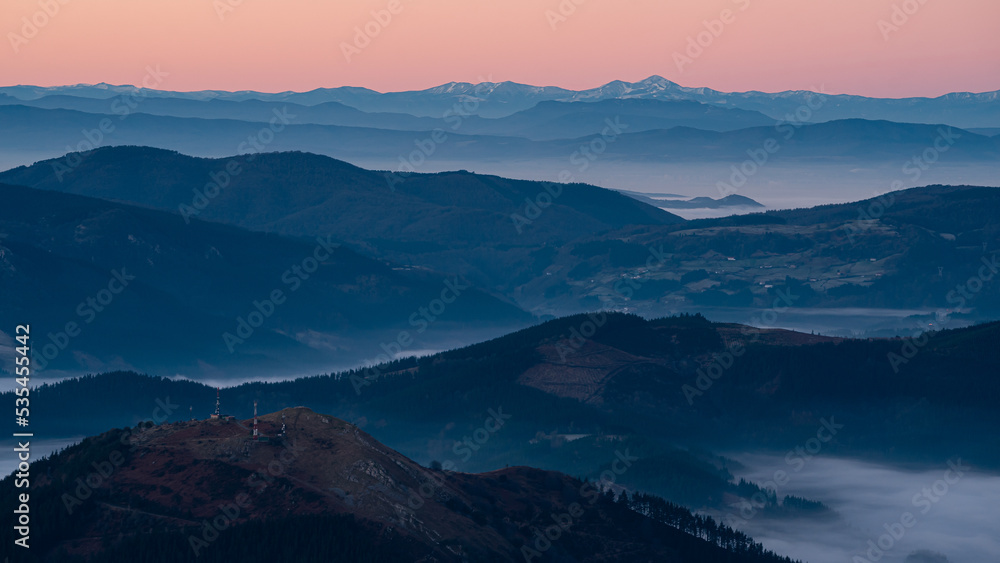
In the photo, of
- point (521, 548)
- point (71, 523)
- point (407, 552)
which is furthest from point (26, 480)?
point (521, 548)

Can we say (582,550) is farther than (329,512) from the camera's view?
Yes

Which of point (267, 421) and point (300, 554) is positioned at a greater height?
point (267, 421)

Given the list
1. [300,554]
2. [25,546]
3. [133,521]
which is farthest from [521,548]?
[25,546]

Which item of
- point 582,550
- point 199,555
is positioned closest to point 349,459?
point 199,555

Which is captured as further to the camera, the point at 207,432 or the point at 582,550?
the point at 582,550

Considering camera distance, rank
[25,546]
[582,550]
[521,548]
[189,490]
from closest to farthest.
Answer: [25,546] < [189,490] < [521,548] < [582,550]

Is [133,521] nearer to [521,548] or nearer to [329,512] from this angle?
[329,512]

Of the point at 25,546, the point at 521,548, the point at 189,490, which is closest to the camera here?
the point at 25,546

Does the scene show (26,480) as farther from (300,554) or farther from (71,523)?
(300,554)

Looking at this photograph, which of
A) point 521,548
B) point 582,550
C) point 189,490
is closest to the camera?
point 189,490
